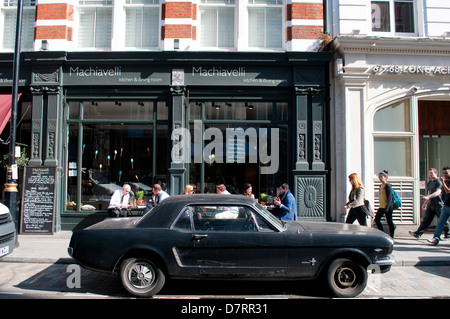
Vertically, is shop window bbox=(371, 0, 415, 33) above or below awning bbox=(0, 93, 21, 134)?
above

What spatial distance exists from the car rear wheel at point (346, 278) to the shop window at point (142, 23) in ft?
27.4

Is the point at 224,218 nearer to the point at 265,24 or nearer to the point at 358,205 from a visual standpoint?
the point at 358,205

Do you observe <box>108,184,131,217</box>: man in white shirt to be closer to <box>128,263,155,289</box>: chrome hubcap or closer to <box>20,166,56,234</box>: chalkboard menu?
<box>20,166,56,234</box>: chalkboard menu

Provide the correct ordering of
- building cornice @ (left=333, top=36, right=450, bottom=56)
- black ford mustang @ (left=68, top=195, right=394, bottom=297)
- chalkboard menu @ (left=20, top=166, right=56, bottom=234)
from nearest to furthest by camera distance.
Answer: black ford mustang @ (left=68, top=195, right=394, bottom=297), chalkboard menu @ (left=20, top=166, right=56, bottom=234), building cornice @ (left=333, top=36, right=450, bottom=56)

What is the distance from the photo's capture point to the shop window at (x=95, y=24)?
10562 mm

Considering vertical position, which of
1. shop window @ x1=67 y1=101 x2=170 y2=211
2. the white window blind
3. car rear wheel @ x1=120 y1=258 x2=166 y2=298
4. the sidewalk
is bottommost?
the sidewalk

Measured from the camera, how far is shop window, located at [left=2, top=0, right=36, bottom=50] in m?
10.7

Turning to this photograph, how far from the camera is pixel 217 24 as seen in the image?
416 inches

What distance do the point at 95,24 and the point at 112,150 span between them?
390 cm

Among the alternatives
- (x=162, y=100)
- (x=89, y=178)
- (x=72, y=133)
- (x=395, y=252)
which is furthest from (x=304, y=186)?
(x=72, y=133)

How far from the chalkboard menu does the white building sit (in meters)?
7.73

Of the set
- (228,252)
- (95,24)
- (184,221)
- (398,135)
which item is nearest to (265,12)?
(95,24)

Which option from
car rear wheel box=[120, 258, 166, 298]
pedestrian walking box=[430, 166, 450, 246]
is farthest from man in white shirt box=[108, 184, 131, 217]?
pedestrian walking box=[430, 166, 450, 246]

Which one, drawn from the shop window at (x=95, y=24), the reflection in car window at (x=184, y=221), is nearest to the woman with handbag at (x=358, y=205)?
the reflection in car window at (x=184, y=221)
